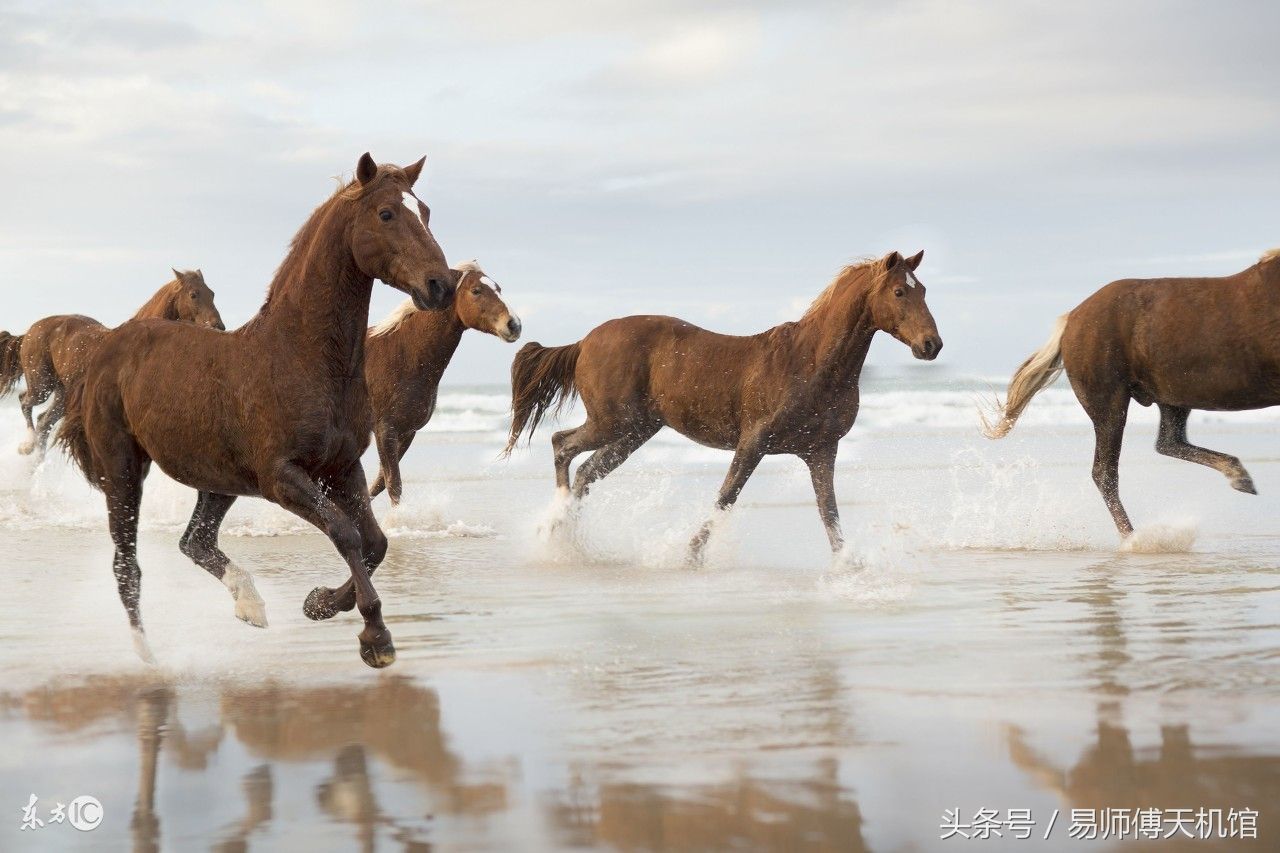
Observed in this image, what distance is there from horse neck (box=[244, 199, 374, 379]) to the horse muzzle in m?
3.87

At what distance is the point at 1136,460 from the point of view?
58.2ft

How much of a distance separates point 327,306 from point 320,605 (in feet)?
3.75

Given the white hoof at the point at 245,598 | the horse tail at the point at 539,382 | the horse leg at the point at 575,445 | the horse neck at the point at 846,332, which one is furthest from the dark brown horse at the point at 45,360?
the white hoof at the point at 245,598

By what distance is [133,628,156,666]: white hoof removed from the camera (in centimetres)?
552

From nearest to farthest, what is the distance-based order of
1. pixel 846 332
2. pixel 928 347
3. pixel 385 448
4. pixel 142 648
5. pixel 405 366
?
pixel 142 648 → pixel 928 347 → pixel 846 332 → pixel 405 366 → pixel 385 448

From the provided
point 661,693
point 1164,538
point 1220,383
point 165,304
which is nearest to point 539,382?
point 165,304

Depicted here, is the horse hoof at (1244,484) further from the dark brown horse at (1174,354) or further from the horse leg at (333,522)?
the horse leg at (333,522)

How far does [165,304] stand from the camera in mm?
11547

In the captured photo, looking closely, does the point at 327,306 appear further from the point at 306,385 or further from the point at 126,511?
the point at 126,511

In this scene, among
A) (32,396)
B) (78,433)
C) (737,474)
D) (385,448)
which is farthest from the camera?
(32,396)

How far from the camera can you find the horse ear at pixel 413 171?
17.9 feet

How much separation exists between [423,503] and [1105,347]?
5.41 metres

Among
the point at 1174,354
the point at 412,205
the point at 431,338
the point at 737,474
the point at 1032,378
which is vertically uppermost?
the point at 412,205

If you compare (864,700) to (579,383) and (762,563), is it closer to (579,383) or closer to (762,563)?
(762,563)
